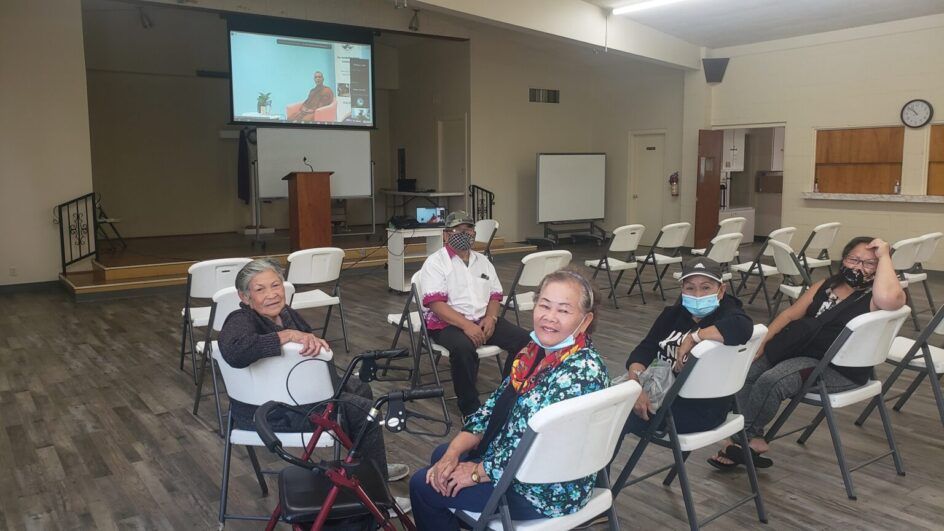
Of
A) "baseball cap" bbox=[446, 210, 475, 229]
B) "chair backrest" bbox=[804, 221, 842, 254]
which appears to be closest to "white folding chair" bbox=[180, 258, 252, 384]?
"baseball cap" bbox=[446, 210, 475, 229]

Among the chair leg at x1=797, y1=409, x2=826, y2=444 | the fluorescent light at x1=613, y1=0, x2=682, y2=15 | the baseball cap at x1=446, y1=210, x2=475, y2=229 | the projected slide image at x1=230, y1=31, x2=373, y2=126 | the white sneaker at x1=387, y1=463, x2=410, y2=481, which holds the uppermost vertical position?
the fluorescent light at x1=613, y1=0, x2=682, y2=15

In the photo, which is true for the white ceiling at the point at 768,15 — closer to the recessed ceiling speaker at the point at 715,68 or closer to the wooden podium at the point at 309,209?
the recessed ceiling speaker at the point at 715,68

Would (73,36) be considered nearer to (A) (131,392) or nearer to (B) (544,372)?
(A) (131,392)

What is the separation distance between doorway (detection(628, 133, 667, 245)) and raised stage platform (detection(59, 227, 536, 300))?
7.90 ft

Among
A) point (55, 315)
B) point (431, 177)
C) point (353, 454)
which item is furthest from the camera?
point (431, 177)

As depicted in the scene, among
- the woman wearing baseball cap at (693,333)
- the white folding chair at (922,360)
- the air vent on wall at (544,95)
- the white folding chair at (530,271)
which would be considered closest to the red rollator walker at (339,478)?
the woman wearing baseball cap at (693,333)

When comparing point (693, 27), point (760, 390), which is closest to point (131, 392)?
point (760, 390)

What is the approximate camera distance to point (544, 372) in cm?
198

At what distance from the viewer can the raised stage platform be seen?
25.4 feet

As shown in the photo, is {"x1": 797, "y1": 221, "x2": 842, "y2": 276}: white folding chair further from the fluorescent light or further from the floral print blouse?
the floral print blouse

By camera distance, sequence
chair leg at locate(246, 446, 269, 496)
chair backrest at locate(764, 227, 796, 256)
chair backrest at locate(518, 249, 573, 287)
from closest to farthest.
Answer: chair leg at locate(246, 446, 269, 496) → chair backrest at locate(518, 249, 573, 287) → chair backrest at locate(764, 227, 796, 256)

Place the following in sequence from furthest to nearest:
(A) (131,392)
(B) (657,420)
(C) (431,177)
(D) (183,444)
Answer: (C) (431,177) < (A) (131,392) < (D) (183,444) < (B) (657,420)

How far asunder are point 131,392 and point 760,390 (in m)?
3.53

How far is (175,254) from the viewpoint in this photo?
9.23 metres
